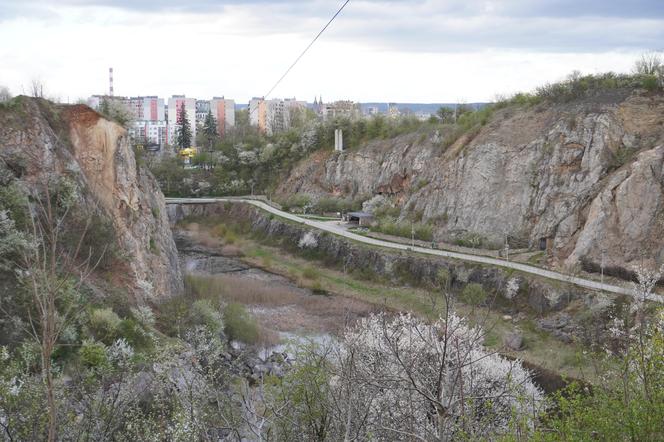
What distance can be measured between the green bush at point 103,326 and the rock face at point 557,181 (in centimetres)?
2137

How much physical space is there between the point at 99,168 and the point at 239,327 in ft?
27.1

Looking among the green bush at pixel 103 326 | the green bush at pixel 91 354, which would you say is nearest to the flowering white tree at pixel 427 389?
the green bush at pixel 91 354

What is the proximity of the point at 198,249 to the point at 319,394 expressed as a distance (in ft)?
126

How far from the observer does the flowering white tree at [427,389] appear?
6660 millimetres

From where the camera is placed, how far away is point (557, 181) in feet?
117

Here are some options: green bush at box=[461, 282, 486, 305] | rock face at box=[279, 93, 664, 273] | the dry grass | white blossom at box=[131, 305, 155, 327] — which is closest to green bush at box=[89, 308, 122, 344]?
white blossom at box=[131, 305, 155, 327]

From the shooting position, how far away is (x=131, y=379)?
10492 millimetres

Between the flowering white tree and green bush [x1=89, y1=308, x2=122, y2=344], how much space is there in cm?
654

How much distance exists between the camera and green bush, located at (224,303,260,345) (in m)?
23.5

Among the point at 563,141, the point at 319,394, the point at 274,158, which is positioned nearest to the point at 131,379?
the point at 319,394

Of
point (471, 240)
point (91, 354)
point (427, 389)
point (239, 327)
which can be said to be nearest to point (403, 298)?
point (471, 240)

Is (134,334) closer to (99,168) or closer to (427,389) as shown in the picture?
(99,168)

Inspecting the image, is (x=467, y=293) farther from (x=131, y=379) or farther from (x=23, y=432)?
(x=23, y=432)

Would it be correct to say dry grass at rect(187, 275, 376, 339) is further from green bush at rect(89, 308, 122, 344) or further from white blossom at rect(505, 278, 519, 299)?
green bush at rect(89, 308, 122, 344)
